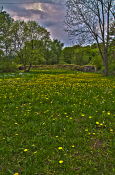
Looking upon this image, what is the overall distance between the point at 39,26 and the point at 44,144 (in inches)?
1031

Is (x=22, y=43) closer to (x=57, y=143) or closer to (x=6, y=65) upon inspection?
(x=6, y=65)

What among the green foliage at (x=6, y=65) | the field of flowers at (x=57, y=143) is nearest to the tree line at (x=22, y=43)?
the green foliage at (x=6, y=65)

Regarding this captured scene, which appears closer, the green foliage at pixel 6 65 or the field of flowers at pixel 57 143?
the field of flowers at pixel 57 143

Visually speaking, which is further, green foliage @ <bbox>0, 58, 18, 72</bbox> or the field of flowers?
green foliage @ <bbox>0, 58, 18, 72</bbox>

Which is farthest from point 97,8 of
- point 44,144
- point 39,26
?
point 44,144

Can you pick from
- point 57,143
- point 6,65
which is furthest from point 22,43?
Result: point 57,143

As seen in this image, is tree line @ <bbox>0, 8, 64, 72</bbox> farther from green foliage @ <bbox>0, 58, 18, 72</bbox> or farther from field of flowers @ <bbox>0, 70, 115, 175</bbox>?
field of flowers @ <bbox>0, 70, 115, 175</bbox>

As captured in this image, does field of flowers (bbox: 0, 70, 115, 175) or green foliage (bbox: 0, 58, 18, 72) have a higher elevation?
green foliage (bbox: 0, 58, 18, 72)

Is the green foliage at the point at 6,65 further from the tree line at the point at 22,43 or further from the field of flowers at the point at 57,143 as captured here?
the field of flowers at the point at 57,143

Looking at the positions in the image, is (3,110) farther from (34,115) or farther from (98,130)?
(98,130)

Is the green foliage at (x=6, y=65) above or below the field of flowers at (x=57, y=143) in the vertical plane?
above

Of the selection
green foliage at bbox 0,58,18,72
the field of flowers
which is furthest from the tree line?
the field of flowers

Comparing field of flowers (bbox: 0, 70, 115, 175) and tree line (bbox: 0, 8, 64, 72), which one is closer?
field of flowers (bbox: 0, 70, 115, 175)

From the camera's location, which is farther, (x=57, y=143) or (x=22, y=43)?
(x=22, y=43)
